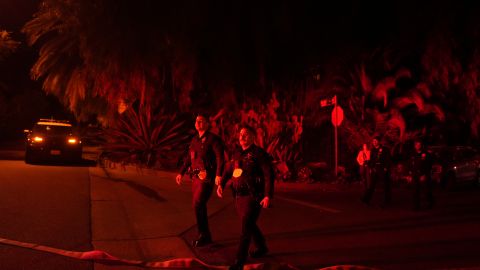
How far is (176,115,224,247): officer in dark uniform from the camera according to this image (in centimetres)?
768

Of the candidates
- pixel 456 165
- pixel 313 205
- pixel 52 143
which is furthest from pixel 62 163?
pixel 456 165

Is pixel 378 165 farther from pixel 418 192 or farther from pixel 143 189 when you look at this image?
pixel 143 189

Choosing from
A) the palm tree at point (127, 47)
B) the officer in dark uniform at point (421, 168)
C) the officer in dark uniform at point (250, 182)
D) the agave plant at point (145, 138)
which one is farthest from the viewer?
the agave plant at point (145, 138)

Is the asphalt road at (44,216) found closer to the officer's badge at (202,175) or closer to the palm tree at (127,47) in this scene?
the officer's badge at (202,175)

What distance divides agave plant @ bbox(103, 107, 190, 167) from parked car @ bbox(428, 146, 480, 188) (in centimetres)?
834

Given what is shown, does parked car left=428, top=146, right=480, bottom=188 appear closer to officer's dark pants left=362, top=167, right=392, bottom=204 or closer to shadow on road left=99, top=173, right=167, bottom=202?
officer's dark pants left=362, top=167, right=392, bottom=204

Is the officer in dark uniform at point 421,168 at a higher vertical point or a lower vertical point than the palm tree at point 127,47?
lower

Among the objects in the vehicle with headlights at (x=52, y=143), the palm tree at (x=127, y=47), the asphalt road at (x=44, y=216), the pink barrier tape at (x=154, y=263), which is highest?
the palm tree at (x=127, y=47)

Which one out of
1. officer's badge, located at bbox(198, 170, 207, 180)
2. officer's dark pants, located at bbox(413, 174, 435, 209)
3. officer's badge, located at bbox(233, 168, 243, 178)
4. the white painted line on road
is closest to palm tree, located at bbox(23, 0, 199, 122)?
the white painted line on road

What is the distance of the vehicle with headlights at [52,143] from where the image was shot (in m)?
19.7

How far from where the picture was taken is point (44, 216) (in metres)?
9.57

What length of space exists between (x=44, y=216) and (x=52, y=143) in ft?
35.9

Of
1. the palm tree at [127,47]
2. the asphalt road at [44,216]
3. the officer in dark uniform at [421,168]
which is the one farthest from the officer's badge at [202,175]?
the palm tree at [127,47]

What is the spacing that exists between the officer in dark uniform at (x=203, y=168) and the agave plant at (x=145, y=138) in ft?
36.0
